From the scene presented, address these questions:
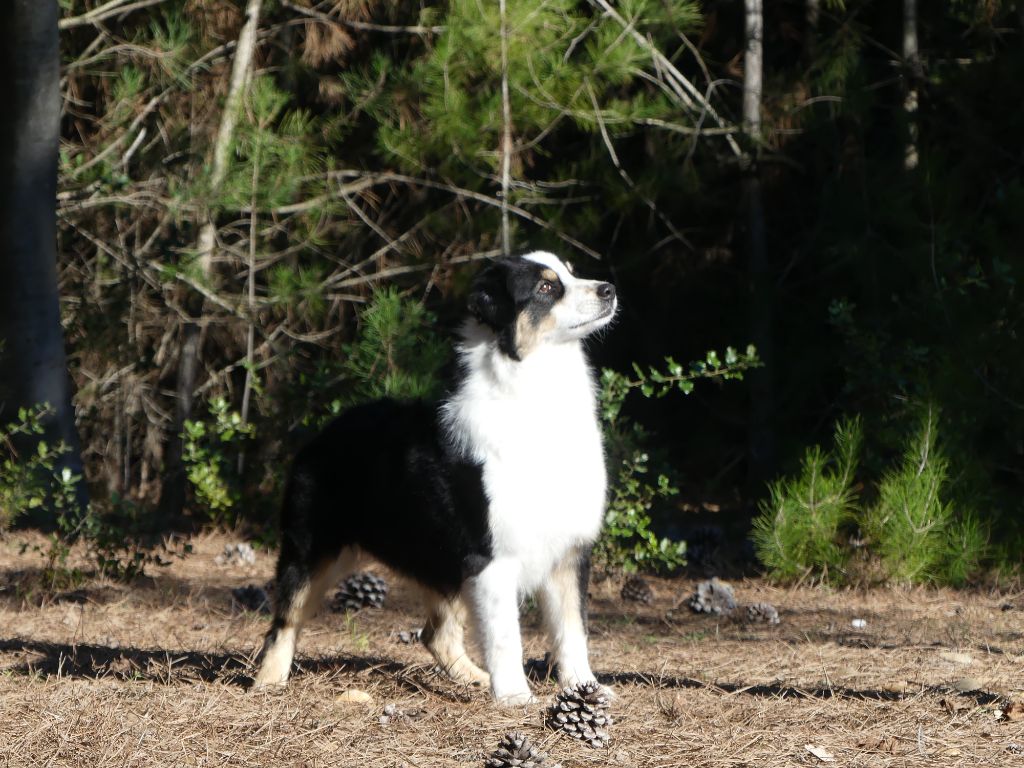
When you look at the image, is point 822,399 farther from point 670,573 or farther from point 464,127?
point 464,127

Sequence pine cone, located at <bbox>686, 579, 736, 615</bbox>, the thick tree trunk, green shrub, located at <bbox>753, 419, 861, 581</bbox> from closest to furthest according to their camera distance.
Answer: pine cone, located at <bbox>686, 579, 736, 615</bbox> → green shrub, located at <bbox>753, 419, 861, 581</bbox> → the thick tree trunk

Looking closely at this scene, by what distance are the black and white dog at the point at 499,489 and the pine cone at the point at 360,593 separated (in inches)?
69.3

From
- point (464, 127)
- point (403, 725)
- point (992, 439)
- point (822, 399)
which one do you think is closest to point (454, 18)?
point (464, 127)

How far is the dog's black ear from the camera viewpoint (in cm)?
439

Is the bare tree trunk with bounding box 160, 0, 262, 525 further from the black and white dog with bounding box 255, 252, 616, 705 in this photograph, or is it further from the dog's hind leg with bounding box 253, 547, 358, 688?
the black and white dog with bounding box 255, 252, 616, 705

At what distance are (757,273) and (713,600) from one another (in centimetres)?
316

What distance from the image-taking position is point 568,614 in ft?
14.7

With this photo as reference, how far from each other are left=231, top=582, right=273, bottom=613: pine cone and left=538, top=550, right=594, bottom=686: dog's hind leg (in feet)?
7.89

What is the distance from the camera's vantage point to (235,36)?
31.0ft

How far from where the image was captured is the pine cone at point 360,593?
21.3 ft

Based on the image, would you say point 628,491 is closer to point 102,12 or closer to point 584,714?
point 584,714

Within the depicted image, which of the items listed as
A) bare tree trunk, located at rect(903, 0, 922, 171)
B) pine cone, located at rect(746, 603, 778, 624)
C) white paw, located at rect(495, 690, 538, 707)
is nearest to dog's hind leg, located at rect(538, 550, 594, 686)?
white paw, located at rect(495, 690, 538, 707)

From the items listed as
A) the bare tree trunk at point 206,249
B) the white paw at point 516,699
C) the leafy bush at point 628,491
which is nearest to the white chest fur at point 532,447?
the white paw at point 516,699

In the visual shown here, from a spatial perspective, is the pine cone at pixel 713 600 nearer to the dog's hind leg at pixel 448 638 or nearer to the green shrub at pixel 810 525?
the green shrub at pixel 810 525
